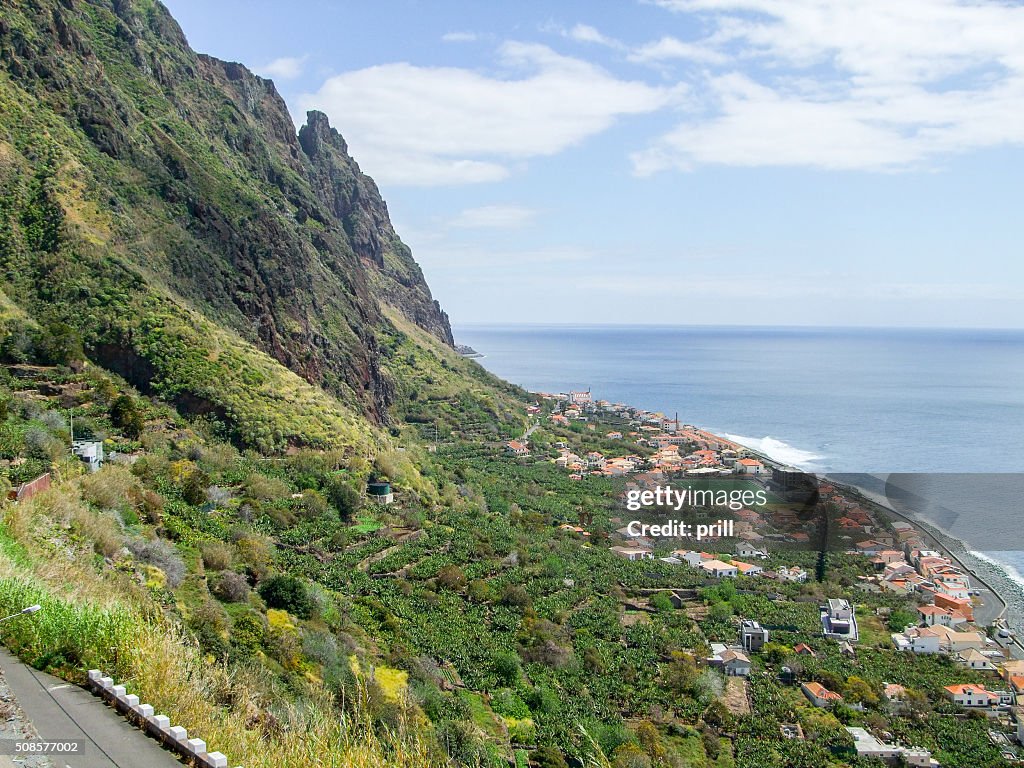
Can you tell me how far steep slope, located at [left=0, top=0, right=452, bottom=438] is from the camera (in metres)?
30.2

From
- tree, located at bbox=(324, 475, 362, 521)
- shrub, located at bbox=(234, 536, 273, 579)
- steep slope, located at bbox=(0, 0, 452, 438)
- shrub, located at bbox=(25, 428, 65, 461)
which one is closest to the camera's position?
Answer: shrub, located at bbox=(25, 428, 65, 461)

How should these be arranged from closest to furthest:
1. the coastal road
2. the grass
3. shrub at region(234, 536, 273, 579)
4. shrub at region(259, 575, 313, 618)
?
the coastal road → shrub at region(259, 575, 313, 618) → shrub at region(234, 536, 273, 579) → the grass

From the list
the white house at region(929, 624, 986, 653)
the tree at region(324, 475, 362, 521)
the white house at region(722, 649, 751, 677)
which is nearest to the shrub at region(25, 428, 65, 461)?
the tree at region(324, 475, 362, 521)

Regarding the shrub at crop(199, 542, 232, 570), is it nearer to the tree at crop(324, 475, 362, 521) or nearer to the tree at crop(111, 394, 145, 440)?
the tree at crop(111, 394, 145, 440)

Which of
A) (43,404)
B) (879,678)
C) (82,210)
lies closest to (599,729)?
(879,678)

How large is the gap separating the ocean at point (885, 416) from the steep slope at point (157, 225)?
1281 inches

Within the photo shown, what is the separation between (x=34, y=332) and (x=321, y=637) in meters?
18.3

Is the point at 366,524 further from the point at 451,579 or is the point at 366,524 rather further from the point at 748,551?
the point at 748,551

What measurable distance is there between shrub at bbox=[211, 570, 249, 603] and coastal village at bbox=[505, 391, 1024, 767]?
42.5ft

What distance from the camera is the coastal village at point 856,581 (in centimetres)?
2056

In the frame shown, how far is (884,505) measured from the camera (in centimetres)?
4309

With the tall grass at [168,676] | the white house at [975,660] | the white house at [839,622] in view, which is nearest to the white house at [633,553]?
the white house at [839,622]

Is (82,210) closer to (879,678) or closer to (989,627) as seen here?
(879,678)

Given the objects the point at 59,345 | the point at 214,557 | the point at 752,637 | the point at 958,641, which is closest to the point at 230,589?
the point at 214,557
